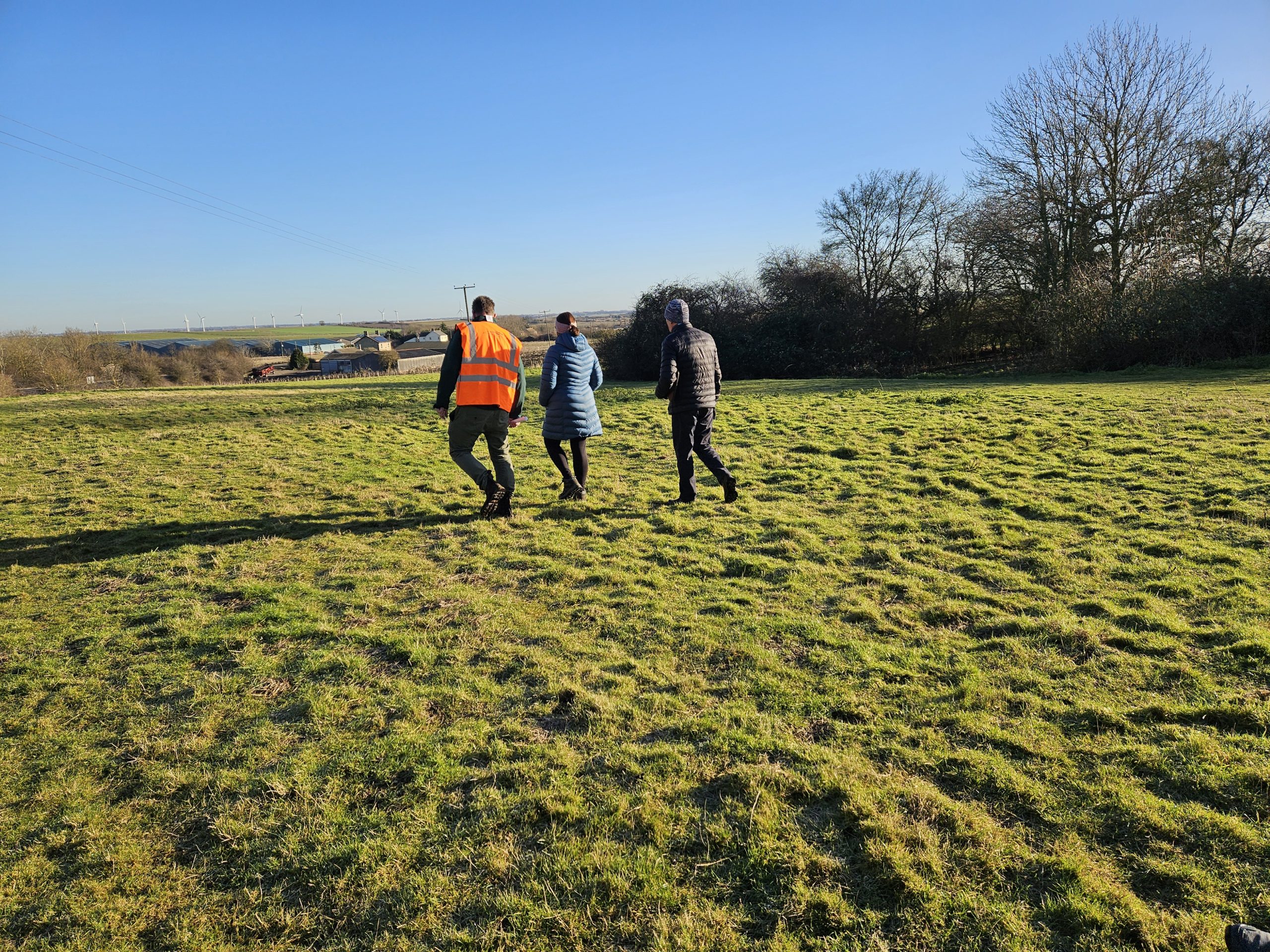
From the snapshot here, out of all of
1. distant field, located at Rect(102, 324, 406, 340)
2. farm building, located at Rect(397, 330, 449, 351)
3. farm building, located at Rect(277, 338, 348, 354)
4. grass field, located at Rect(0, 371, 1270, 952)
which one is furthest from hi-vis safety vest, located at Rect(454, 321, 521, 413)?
distant field, located at Rect(102, 324, 406, 340)

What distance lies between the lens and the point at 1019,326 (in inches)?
1022

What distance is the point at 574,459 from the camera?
7465 millimetres

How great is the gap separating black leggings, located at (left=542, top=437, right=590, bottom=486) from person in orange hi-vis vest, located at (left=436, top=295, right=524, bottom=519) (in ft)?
2.02

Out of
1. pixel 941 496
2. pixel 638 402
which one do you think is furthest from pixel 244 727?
pixel 638 402

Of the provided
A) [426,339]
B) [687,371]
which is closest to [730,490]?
[687,371]

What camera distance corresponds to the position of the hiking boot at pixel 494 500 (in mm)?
6844

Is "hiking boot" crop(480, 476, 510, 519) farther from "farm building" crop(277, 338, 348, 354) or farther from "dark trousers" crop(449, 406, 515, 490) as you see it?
"farm building" crop(277, 338, 348, 354)

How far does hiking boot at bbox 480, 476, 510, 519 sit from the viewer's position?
6.84 m

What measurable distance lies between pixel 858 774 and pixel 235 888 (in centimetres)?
240

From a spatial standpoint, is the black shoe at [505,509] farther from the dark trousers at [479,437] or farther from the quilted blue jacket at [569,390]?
the quilted blue jacket at [569,390]

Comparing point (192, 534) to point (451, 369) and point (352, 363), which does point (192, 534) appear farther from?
point (352, 363)

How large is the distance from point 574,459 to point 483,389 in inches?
56.4

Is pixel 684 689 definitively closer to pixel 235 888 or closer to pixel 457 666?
pixel 457 666

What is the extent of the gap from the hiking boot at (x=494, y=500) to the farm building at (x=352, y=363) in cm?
7253
